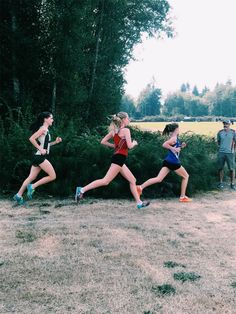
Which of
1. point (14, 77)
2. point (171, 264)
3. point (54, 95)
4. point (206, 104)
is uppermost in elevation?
point (206, 104)

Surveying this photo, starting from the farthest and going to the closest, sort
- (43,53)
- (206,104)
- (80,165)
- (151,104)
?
1. (206,104)
2. (151,104)
3. (43,53)
4. (80,165)

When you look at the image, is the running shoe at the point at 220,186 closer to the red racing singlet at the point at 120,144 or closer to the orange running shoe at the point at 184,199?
the orange running shoe at the point at 184,199

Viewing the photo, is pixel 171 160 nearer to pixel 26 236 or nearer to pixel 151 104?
pixel 26 236

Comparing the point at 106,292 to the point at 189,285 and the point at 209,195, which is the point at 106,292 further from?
the point at 209,195

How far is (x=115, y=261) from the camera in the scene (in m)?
4.75

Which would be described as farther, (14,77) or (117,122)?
(14,77)

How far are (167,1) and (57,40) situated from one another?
37.1ft

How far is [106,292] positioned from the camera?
3.89 m

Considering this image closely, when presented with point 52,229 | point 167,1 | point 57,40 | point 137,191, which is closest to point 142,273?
point 52,229

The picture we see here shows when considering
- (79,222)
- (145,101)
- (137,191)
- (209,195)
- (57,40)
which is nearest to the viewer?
(79,222)

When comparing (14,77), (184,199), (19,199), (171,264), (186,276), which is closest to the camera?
(186,276)

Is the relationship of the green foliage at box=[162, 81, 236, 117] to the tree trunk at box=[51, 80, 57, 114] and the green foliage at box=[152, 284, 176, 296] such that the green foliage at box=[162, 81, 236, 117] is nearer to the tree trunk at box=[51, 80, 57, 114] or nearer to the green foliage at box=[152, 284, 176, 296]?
the tree trunk at box=[51, 80, 57, 114]

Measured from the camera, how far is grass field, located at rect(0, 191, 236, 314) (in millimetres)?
3697

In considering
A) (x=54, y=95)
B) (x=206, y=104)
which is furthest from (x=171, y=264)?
(x=206, y=104)
